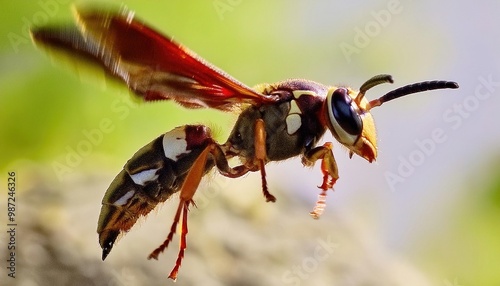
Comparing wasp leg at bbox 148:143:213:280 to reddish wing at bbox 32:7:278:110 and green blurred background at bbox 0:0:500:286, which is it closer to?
reddish wing at bbox 32:7:278:110

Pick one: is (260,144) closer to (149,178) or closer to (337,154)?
(149,178)

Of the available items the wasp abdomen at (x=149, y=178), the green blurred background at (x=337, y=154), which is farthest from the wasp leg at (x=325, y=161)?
the green blurred background at (x=337, y=154)

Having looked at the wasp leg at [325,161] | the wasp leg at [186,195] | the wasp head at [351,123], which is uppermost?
the wasp head at [351,123]

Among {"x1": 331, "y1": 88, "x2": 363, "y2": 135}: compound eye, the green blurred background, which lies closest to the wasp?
{"x1": 331, "y1": 88, "x2": 363, "y2": 135}: compound eye

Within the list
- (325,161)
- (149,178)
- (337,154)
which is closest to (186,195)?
(149,178)

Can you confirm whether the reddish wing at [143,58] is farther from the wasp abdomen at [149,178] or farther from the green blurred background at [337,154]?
the green blurred background at [337,154]
